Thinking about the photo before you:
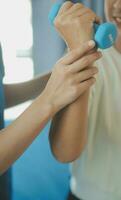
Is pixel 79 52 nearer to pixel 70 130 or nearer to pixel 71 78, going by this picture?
pixel 71 78

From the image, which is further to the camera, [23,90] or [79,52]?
[23,90]

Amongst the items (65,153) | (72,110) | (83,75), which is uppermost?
(83,75)

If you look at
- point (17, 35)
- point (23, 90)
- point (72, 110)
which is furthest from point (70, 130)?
point (17, 35)

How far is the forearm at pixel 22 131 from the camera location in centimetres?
61

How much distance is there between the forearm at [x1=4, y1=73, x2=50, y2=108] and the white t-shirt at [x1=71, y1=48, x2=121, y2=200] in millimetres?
229

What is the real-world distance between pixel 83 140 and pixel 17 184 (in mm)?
402

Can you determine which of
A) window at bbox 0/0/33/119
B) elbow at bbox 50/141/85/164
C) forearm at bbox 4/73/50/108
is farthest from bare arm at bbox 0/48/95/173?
window at bbox 0/0/33/119

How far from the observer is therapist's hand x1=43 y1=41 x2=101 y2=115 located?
24.3 inches

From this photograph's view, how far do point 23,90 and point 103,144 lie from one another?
35 centimetres

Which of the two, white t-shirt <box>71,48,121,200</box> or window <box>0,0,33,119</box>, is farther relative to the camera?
window <box>0,0,33,119</box>

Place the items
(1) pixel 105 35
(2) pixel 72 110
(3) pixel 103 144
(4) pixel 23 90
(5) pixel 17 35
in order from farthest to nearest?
(5) pixel 17 35 < (4) pixel 23 90 < (3) pixel 103 144 < (2) pixel 72 110 < (1) pixel 105 35

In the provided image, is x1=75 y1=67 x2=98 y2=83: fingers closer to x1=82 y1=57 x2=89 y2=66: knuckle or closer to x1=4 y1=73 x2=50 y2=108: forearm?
x1=82 y1=57 x2=89 y2=66: knuckle

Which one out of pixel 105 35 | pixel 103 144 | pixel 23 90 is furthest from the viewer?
pixel 23 90

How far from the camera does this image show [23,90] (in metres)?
1.05
